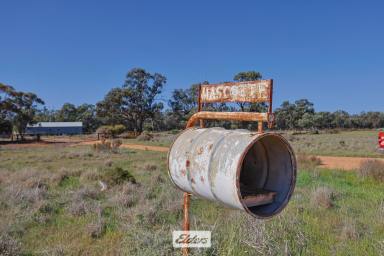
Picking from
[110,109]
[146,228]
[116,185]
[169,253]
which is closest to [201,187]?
[169,253]

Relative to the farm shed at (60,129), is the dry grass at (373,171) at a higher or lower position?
lower

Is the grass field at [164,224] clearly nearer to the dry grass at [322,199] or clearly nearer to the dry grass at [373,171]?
the dry grass at [322,199]

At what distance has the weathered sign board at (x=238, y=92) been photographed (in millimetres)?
2590

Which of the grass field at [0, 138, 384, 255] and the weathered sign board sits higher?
the weathered sign board

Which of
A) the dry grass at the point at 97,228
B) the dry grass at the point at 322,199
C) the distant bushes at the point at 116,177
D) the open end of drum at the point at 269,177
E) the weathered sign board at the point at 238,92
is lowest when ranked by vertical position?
the dry grass at the point at 97,228

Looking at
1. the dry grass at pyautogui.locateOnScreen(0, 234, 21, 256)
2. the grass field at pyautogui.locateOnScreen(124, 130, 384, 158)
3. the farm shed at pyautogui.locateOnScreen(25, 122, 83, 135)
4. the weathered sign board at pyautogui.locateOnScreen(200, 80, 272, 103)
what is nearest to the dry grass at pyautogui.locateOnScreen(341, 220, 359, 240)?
the weathered sign board at pyautogui.locateOnScreen(200, 80, 272, 103)

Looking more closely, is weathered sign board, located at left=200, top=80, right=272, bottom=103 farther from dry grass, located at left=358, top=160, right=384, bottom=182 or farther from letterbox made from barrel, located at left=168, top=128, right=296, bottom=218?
dry grass, located at left=358, top=160, right=384, bottom=182

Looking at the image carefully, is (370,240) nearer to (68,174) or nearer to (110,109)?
(68,174)

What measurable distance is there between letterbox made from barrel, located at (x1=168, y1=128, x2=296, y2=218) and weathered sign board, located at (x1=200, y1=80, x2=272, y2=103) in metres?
0.34

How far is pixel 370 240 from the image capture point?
484cm

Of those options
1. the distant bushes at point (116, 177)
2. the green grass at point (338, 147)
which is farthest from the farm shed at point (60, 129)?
the distant bushes at point (116, 177)

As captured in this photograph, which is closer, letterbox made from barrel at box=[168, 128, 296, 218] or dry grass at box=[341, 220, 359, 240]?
letterbox made from barrel at box=[168, 128, 296, 218]

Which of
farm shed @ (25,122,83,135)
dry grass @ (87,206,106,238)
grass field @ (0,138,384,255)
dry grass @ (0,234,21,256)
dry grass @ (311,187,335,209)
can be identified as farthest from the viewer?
farm shed @ (25,122,83,135)

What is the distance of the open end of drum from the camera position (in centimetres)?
251
